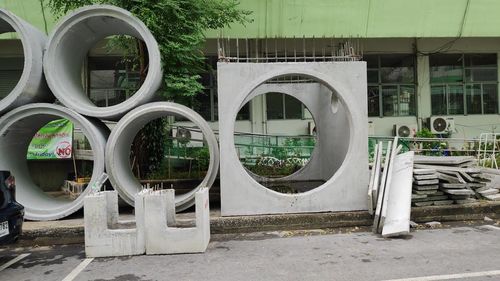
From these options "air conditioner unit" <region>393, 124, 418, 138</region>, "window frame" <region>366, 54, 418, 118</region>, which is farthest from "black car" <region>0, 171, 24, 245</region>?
"air conditioner unit" <region>393, 124, 418, 138</region>

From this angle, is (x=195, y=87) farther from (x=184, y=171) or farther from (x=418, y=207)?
(x=418, y=207)

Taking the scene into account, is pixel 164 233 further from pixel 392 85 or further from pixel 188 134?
pixel 392 85

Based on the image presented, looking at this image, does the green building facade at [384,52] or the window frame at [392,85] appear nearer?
the green building facade at [384,52]

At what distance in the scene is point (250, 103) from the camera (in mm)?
15180

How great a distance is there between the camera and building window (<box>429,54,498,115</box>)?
642 inches

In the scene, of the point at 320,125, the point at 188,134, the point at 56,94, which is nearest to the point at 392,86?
the point at 320,125

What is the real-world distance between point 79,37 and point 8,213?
427 cm

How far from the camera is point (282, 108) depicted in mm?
15688

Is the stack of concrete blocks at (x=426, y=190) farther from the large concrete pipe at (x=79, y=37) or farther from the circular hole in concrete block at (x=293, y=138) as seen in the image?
the large concrete pipe at (x=79, y=37)

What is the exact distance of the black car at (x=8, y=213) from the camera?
16.5 feet

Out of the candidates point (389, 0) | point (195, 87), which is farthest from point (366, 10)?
point (195, 87)

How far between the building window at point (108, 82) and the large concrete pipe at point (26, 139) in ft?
22.1

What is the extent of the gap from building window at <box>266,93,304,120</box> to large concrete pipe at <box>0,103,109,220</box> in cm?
828

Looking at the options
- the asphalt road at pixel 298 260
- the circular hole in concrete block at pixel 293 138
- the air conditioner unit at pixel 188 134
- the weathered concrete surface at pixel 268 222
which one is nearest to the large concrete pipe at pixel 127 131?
the weathered concrete surface at pixel 268 222
